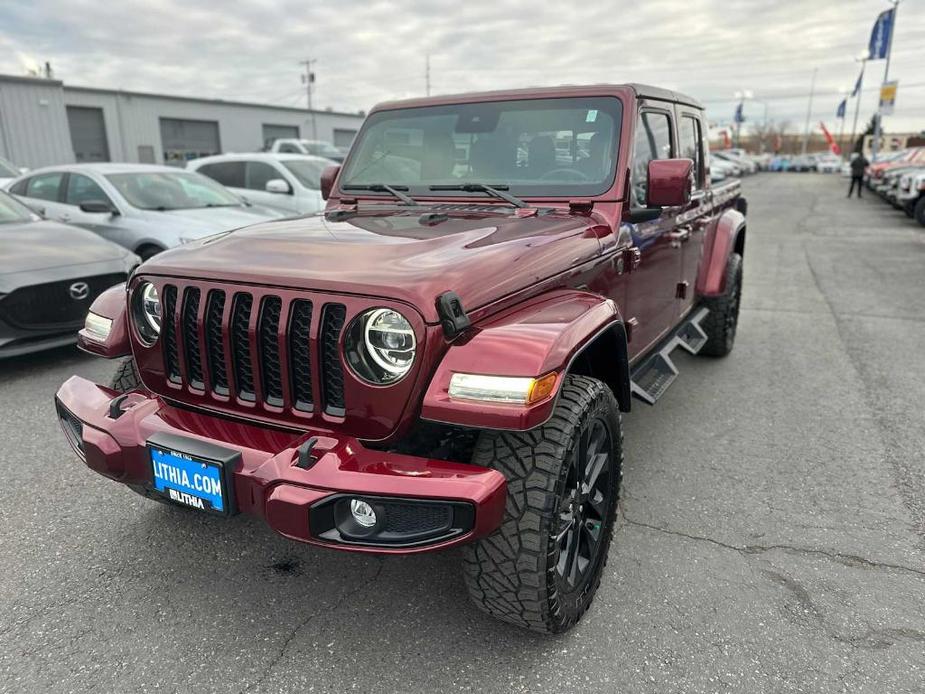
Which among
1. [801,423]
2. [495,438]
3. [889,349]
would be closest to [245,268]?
[495,438]

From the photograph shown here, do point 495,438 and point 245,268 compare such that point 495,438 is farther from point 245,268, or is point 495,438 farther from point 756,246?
point 756,246

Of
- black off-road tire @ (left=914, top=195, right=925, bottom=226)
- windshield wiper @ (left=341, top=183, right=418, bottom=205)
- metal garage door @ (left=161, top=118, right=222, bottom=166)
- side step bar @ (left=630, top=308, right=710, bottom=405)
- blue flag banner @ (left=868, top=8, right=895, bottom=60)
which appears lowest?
black off-road tire @ (left=914, top=195, right=925, bottom=226)

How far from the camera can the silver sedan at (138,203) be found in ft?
23.4

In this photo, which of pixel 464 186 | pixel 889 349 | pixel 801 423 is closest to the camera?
pixel 464 186

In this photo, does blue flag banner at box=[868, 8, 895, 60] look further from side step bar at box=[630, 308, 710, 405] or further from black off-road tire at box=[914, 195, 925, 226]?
side step bar at box=[630, 308, 710, 405]

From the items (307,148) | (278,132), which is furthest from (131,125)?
(307,148)

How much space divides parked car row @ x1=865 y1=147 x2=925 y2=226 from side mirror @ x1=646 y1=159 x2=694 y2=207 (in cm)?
1567

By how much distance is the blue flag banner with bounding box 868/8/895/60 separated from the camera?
88.6 ft

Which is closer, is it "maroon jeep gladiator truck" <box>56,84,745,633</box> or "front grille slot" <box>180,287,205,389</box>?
"maroon jeep gladiator truck" <box>56,84,745,633</box>

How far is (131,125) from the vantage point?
107 ft

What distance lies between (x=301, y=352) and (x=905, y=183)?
18307 millimetres

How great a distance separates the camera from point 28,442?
4008 mm

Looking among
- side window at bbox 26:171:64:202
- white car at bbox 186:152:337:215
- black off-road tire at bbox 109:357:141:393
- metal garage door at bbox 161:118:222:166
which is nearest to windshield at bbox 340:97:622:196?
black off-road tire at bbox 109:357:141:393

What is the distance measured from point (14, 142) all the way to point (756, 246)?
80.3ft
